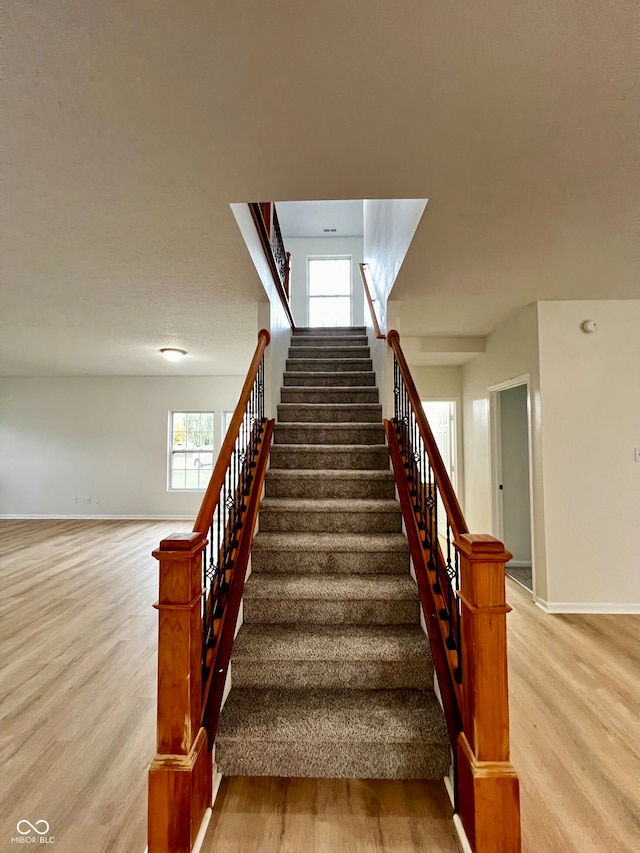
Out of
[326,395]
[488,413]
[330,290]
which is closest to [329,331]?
[326,395]

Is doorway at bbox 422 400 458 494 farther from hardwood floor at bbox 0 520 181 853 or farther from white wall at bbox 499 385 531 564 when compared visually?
hardwood floor at bbox 0 520 181 853

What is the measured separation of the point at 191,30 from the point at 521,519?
470 centimetres

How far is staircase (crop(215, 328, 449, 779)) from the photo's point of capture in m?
1.50

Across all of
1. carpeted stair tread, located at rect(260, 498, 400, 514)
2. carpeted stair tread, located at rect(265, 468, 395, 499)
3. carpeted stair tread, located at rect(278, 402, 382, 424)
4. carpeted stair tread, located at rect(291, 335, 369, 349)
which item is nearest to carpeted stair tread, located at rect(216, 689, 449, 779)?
carpeted stair tread, located at rect(260, 498, 400, 514)

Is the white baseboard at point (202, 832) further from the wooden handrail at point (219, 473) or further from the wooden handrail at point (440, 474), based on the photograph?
the wooden handrail at point (440, 474)

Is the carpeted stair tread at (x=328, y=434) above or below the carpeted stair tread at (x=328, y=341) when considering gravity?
below

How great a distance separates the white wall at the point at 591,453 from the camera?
3109 millimetres

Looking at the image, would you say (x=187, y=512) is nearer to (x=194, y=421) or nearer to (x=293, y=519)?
(x=194, y=421)

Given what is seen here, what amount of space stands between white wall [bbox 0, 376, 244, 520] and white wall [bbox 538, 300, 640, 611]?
5235 mm

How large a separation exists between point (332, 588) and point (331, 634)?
23cm

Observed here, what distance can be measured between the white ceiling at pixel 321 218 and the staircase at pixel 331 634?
180 inches

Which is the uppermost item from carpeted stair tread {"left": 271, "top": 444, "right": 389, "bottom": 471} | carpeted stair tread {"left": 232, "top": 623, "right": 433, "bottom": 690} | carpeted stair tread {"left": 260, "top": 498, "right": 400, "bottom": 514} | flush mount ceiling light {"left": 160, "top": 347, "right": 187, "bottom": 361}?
flush mount ceiling light {"left": 160, "top": 347, "right": 187, "bottom": 361}

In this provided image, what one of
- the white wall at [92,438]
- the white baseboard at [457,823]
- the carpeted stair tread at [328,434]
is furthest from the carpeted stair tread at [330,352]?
the white baseboard at [457,823]

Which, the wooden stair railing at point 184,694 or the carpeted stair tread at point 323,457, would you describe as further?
the carpeted stair tread at point 323,457
